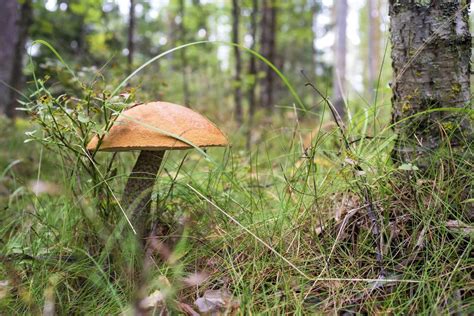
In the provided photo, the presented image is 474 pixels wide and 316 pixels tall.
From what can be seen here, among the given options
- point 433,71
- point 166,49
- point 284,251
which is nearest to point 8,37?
point 166,49

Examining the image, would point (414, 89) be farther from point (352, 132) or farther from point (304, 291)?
point (304, 291)

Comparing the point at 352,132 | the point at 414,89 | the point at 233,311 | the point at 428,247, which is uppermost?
the point at 414,89

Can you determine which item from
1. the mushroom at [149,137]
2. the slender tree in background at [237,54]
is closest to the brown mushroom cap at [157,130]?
the mushroom at [149,137]

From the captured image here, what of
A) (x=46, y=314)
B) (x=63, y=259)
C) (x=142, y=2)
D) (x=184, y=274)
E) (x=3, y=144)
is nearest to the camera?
(x=46, y=314)

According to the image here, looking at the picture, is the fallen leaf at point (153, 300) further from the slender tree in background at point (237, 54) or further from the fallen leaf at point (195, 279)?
the slender tree in background at point (237, 54)

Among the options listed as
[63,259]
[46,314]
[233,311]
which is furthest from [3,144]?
[233,311]

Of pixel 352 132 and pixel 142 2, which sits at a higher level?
pixel 142 2
